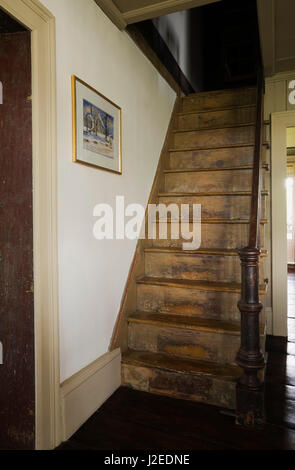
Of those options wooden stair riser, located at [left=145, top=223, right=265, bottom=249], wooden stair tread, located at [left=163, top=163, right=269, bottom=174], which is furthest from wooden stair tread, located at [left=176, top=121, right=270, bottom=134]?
wooden stair riser, located at [left=145, top=223, right=265, bottom=249]

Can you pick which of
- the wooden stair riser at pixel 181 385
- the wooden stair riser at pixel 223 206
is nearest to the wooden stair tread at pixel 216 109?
the wooden stair riser at pixel 223 206

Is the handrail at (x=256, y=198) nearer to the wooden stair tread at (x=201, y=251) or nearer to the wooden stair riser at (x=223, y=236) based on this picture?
the wooden stair tread at (x=201, y=251)

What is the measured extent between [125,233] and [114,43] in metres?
1.25

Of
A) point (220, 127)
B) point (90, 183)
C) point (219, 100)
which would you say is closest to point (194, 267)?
point (90, 183)

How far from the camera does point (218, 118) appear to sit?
10.6 ft

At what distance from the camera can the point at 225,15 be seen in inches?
188

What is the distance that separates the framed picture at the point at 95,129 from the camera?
163 cm

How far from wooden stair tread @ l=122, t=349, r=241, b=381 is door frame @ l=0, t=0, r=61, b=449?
0.64 metres

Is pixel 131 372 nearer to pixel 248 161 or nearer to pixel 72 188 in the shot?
pixel 72 188

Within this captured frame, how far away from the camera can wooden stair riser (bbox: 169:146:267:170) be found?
2.81 meters

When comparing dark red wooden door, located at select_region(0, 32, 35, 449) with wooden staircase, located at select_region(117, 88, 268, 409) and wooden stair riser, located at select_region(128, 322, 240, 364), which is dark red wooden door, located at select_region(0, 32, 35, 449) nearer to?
wooden staircase, located at select_region(117, 88, 268, 409)
